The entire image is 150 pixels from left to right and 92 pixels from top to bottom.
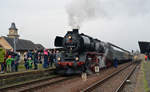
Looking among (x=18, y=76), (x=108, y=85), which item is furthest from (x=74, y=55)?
(x=18, y=76)

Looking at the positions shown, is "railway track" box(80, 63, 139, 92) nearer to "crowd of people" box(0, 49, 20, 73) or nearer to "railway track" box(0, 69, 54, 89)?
"railway track" box(0, 69, 54, 89)

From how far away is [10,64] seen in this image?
12555 mm

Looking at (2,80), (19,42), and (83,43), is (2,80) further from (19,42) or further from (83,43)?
(19,42)

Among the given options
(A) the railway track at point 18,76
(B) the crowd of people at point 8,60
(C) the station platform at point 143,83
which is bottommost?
(C) the station platform at point 143,83

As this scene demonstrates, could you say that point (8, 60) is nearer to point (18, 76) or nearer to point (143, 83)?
point (18, 76)

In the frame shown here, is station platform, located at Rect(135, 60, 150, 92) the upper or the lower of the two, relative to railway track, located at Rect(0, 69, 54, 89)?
lower

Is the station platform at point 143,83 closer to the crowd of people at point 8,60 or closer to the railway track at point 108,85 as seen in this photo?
the railway track at point 108,85

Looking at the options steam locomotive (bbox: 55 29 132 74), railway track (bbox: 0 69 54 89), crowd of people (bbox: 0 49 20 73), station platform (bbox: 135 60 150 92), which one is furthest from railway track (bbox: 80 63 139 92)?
crowd of people (bbox: 0 49 20 73)

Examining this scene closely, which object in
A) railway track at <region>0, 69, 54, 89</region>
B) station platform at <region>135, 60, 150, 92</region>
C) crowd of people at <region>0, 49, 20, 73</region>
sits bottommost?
station platform at <region>135, 60, 150, 92</region>

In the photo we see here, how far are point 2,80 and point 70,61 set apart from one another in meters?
5.34

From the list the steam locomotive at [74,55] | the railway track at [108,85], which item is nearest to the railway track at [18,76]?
the steam locomotive at [74,55]

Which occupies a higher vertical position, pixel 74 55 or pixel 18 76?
pixel 74 55

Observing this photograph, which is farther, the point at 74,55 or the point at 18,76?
the point at 74,55

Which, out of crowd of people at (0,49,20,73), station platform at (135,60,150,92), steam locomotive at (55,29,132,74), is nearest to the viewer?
station platform at (135,60,150,92)
